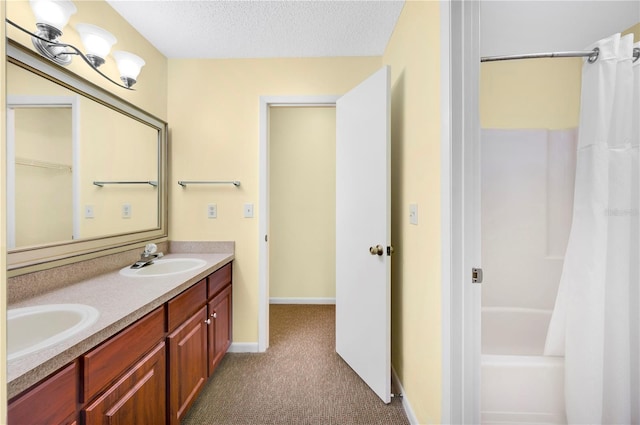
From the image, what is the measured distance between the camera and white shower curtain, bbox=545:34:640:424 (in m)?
1.16

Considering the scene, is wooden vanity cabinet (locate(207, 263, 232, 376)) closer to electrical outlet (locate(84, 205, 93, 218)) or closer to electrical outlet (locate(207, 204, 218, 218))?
electrical outlet (locate(207, 204, 218, 218))

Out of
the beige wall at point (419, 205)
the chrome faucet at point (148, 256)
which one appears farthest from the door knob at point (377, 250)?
the chrome faucet at point (148, 256)

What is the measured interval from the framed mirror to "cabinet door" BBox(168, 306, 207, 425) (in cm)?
67

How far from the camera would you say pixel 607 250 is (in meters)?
1.19

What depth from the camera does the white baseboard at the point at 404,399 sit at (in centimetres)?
139

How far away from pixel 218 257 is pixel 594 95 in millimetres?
2379

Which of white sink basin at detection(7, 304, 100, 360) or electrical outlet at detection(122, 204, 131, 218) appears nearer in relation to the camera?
white sink basin at detection(7, 304, 100, 360)

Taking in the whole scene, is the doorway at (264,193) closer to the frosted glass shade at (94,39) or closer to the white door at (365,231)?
the white door at (365,231)

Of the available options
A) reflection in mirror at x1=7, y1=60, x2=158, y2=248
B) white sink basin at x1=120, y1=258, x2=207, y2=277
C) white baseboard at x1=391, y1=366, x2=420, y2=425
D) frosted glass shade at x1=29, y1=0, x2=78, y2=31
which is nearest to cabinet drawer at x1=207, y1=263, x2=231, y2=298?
white sink basin at x1=120, y1=258, x2=207, y2=277

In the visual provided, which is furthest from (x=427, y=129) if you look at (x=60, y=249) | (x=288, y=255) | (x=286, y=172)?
(x=288, y=255)

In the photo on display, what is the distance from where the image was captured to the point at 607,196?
46.5 inches

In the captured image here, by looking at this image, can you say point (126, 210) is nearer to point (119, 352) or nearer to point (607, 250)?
point (119, 352)

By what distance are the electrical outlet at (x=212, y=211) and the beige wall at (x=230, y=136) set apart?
3 centimetres

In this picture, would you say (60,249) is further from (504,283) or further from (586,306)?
(504,283)
